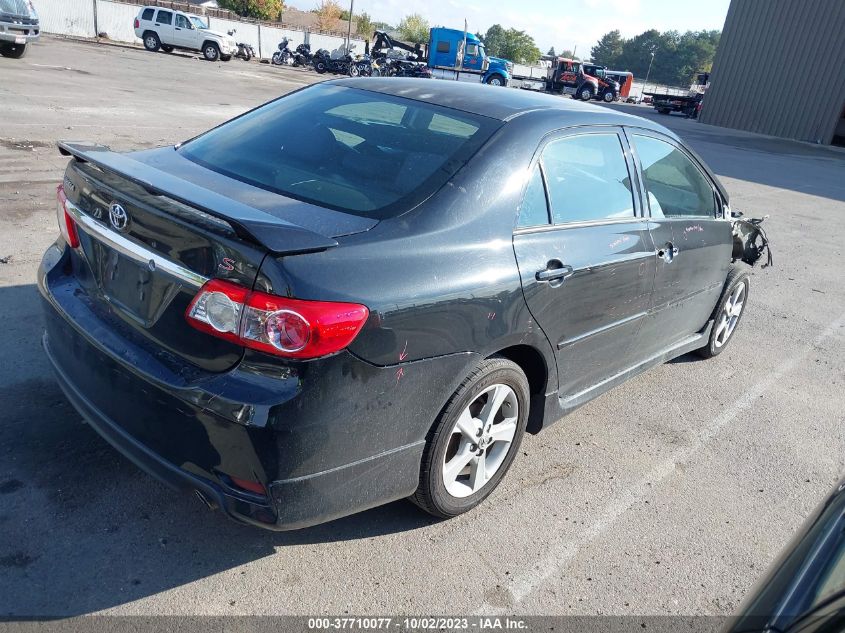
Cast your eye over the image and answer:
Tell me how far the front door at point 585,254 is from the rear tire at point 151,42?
37.4m

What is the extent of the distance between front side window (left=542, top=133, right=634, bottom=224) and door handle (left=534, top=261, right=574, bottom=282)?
0.23m

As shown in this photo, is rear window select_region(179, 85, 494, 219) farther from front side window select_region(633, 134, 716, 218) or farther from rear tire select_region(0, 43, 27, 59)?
rear tire select_region(0, 43, 27, 59)

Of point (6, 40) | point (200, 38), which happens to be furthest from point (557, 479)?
point (200, 38)

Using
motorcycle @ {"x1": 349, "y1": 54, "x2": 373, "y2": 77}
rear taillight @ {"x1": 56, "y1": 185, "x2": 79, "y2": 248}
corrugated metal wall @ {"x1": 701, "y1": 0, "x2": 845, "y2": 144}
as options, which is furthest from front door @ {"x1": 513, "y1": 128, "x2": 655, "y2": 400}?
motorcycle @ {"x1": 349, "y1": 54, "x2": 373, "y2": 77}

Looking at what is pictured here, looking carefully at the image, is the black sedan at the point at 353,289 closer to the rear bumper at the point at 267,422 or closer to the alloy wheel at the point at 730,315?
the rear bumper at the point at 267,422

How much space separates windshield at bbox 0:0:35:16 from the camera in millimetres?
18731

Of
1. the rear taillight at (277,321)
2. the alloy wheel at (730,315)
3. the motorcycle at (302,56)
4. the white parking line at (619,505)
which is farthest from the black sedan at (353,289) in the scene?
the motorcycle at (302,56)

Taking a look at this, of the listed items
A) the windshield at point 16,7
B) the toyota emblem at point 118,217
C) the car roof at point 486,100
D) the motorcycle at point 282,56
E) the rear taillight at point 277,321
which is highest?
the car roof at point 486,100

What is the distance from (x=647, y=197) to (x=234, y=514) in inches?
108

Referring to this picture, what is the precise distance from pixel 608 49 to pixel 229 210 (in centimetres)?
16585

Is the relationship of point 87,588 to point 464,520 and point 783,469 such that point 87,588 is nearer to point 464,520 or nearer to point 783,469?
point 464,520

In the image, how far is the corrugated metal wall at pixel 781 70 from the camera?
106ft

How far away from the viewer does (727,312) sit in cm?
522

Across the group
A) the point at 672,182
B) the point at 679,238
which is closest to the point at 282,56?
the point at 672,182
